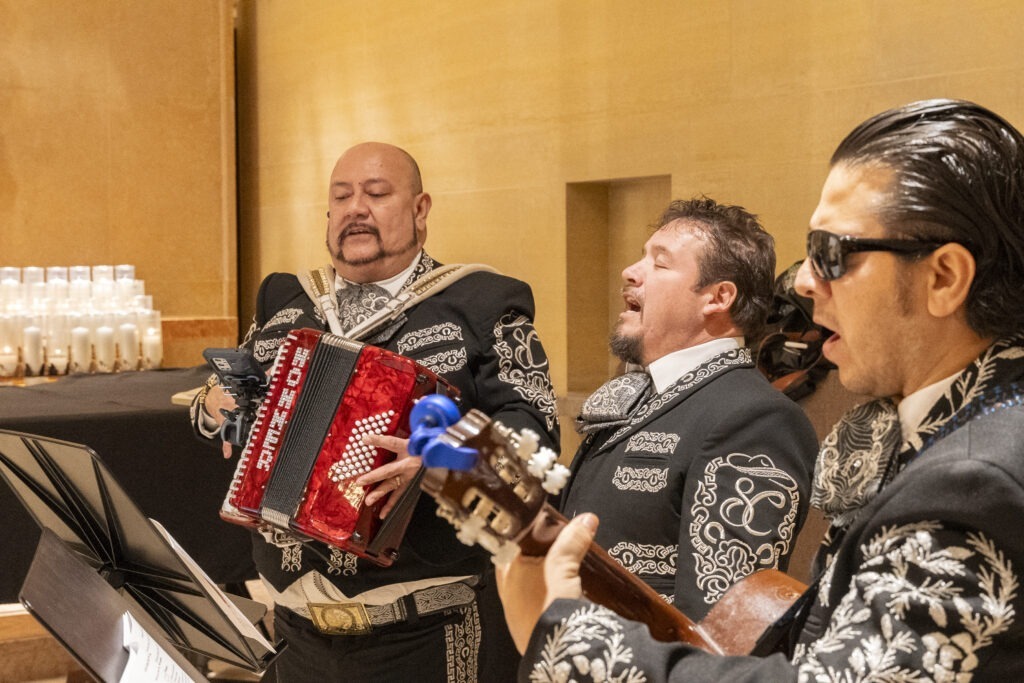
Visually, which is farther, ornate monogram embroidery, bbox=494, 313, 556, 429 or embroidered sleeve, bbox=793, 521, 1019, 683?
ornate monogram embroidery, bbox=494, 313, 556, 429

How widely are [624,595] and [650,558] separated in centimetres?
84

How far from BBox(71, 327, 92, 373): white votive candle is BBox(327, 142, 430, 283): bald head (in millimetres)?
4018

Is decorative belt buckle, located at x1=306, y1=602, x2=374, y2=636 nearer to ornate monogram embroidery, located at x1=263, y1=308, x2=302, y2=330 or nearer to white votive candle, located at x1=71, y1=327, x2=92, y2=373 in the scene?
ornate monogram embroidery, located at x1=263, y1=308, x2=302, y2=330

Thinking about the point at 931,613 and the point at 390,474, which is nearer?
the point at 931,613

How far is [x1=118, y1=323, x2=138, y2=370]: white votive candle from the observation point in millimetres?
6730

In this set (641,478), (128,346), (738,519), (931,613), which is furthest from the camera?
(128,346)

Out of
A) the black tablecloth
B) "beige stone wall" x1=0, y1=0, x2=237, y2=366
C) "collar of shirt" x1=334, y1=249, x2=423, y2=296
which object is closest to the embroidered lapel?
"collar of shirt" x1=334, y1=249, x2=423, y2=296

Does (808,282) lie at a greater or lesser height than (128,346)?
greater

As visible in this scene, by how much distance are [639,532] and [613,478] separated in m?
0.13

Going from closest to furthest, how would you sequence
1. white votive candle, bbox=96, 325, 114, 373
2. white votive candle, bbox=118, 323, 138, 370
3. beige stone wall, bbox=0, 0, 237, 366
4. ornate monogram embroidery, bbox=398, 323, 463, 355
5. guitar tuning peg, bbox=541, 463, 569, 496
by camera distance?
guitar tuning peg, bbox=541, 463, 569, 496 → ornate monogram embroidery, bbox=398, 323, 463, 355 → white votive candle, bbox=96, 325, 114, 373 → white votive candle, bbox=118, 323, 138, 370 → beige stone wall, bbox=0, 0, 237, 366

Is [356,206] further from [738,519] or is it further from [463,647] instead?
[738,519]

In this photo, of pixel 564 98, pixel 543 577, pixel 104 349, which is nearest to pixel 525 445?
pixel 543 577

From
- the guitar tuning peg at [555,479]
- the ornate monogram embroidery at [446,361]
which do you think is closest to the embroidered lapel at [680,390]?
the ornate monogram embroidery at [446,361]

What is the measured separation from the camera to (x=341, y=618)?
2.76m
